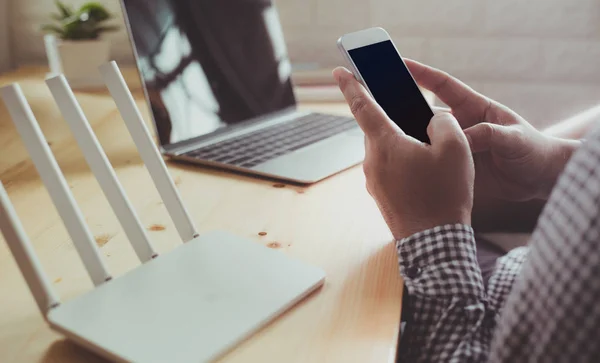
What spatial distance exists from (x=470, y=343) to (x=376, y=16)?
107 centimetres

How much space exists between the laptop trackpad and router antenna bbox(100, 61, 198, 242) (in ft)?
0.64

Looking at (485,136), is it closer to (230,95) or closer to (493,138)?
A: (493,138)

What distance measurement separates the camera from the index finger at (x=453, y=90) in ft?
2.26

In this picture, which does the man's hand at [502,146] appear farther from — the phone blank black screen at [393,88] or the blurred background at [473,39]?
the blurred background at [473,39]

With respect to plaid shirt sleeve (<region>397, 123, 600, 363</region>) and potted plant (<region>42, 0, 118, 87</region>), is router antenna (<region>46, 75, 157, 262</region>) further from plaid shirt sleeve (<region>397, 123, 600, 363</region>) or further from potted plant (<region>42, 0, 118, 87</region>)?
potted plant (<region>42, 0, 118, 87</region>)

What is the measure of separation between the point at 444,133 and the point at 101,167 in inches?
11.7

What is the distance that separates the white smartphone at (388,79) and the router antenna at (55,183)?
0.30 meters

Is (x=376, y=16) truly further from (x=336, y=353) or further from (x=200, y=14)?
(x=336, y=353)

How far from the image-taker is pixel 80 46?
1.03 metres

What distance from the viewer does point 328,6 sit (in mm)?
1366

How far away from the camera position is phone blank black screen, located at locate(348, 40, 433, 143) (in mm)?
573

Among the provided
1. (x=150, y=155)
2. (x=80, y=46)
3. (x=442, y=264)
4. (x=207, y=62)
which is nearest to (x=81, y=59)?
(x=80, y=46)

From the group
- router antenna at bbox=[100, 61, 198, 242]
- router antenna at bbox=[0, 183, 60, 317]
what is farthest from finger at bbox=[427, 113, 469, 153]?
router antenna at bbox=[0, 183, 60, 317]

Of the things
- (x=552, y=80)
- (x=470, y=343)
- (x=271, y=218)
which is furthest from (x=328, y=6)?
(x=470, y=343)
